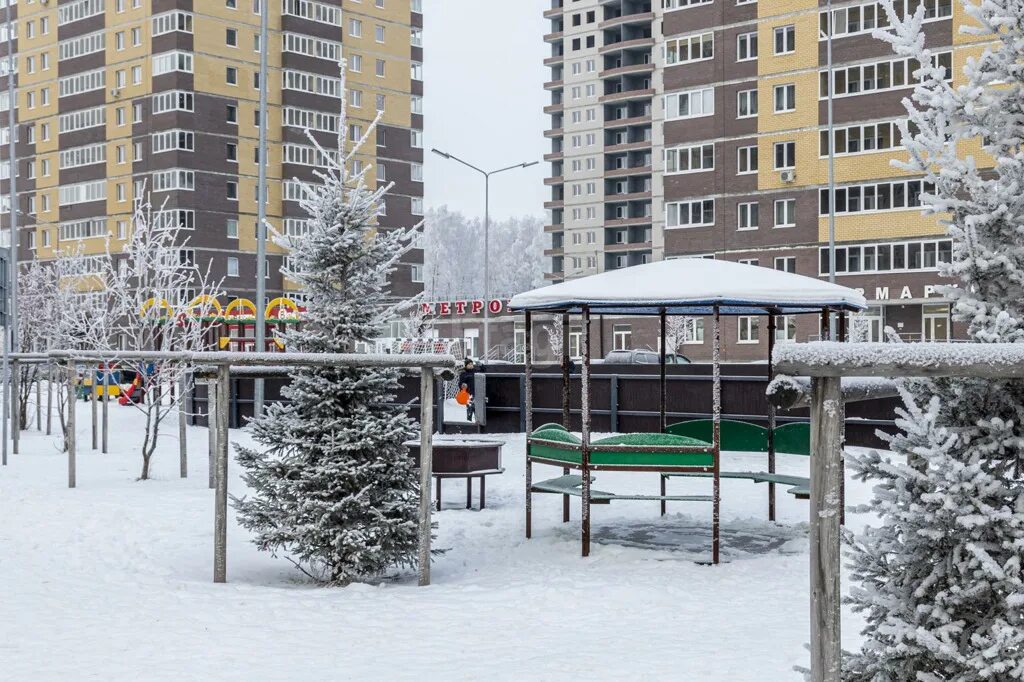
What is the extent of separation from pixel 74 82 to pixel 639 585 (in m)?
74.5

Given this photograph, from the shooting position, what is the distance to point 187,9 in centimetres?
6881

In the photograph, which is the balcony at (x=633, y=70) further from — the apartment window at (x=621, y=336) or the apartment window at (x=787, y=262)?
the apartment window at (x=787, y=262)

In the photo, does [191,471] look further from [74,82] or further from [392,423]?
[74,82]

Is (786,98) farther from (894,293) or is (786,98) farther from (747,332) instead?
(747,332)

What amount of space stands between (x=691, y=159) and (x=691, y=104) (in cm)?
282

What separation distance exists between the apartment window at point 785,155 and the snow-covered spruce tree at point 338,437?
45264 millimetres

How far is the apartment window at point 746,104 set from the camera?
184 ft

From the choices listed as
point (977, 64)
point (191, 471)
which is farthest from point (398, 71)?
point (977, 64)

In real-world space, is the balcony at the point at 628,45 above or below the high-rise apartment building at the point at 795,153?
above

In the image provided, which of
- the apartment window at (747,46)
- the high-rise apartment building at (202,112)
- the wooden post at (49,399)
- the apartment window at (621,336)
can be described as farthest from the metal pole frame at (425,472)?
the apartment window at (621,336)

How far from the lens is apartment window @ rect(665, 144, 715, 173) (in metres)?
58.0

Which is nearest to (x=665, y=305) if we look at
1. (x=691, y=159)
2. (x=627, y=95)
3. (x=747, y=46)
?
(x=747, y=46)

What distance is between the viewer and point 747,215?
5634 centimetres

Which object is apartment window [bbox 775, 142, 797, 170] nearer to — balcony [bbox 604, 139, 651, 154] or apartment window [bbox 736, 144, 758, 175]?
apartment window [bbox 736, 144, 758, 175]
